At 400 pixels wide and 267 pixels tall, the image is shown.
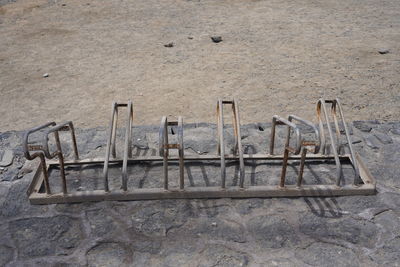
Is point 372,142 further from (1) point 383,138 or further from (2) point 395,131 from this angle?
(2) point 395,131

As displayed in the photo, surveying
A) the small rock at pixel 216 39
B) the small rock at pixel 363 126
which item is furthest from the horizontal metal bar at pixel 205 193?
the small rock at pixel 216 39

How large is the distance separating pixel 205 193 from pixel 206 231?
389mm

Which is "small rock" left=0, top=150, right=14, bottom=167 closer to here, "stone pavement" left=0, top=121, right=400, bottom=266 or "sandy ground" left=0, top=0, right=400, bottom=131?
"stone pavement" left=0, top=121, right=400, bottom=266

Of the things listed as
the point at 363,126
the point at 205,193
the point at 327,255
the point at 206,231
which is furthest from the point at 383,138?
the point at 206,231

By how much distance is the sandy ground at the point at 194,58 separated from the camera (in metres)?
6.17

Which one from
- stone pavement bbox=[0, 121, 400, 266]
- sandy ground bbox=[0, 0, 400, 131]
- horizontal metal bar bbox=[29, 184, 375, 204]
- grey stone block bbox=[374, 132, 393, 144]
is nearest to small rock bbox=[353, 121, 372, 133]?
grey stone block bbox=[374, 132, 393, 144]

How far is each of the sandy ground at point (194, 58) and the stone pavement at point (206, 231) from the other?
2.05 meters

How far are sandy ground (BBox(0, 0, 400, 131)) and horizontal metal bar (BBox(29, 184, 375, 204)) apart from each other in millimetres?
1961

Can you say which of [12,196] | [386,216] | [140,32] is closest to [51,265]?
[12,196]

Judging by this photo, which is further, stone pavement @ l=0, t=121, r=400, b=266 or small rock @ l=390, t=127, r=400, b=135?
small rock @ l=390, t=127, r=400, b=135

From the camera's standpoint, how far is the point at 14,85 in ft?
22.6

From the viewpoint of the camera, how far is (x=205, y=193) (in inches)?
152

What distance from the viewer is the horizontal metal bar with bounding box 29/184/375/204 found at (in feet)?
12.6

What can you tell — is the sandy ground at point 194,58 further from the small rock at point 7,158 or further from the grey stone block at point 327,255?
the grey stone block at point 327,255
